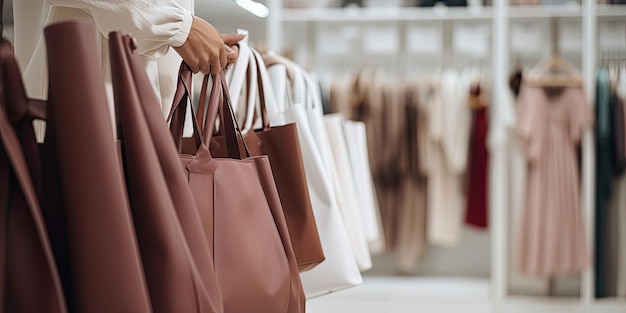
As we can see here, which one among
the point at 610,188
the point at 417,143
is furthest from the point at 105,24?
the point at 610,188

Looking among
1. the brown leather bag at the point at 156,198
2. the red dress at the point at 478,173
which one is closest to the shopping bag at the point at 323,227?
the brown leather bag at the point at 156,198

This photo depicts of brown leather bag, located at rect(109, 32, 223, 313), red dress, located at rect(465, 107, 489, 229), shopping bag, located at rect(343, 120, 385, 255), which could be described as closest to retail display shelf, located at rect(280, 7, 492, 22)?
red dress, located at rect(465, 107, 489, 229)

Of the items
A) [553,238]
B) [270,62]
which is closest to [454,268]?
[553,238]

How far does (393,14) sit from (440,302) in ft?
4.71

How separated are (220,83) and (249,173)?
0.16 m

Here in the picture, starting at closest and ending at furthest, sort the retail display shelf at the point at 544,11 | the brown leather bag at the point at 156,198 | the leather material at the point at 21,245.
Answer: the leather material at the point at 21,245 → the brown leather bag at the point at 156,198 → the retail display shelf at the point at 544,11

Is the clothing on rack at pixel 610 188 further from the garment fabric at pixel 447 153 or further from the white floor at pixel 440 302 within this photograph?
the garment fabric at pixel 447 153

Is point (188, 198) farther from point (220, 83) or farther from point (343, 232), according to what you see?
point (343, 232)

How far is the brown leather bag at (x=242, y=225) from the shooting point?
0.99m

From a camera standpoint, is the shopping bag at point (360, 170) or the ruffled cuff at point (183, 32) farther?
the shopping bag at point (360, 170)

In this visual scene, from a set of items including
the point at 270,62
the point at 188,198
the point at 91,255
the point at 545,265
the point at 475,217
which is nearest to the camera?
the point at 91,255

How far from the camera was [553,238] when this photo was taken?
3.50 m

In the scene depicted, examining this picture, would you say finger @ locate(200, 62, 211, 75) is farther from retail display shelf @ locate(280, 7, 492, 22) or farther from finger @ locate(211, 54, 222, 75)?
retail display shelf @ locate(280, 7, 492, 22)

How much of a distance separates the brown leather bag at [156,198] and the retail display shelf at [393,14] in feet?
10.1
